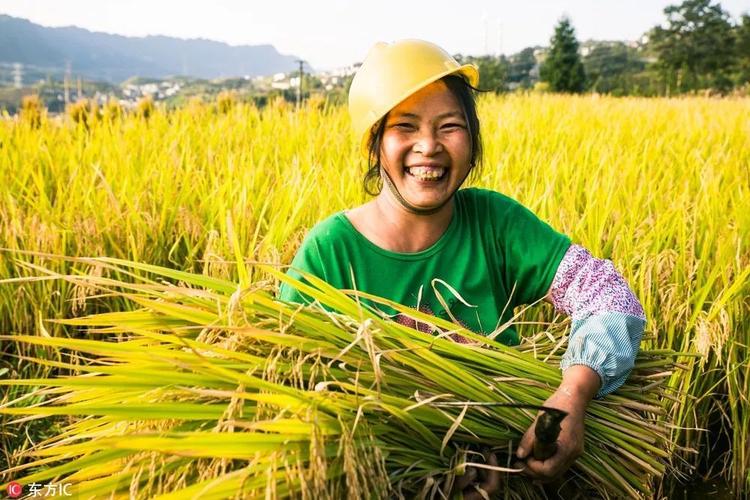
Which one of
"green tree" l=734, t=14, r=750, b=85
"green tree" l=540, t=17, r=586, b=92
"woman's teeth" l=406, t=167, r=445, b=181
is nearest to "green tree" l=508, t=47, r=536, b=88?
"green tree" l=734, t=14, r=750, b=85

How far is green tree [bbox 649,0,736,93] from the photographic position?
1677 inches

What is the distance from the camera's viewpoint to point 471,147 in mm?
1304

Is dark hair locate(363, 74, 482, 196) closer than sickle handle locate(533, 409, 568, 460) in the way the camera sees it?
No

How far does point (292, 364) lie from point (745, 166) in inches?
112

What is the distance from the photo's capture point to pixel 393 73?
1.24 metres

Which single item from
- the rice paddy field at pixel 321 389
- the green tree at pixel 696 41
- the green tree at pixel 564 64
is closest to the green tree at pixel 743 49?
the green tree at pixel 696 41

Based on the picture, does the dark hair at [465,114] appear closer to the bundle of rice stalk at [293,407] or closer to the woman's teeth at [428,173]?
the woman's teeth at [428,173]

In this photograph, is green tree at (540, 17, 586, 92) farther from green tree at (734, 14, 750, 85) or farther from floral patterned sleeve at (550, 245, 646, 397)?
floral patterned sleeve at (550, 245, 646, 397)

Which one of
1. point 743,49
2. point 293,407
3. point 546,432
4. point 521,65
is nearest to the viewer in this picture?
point 293,407

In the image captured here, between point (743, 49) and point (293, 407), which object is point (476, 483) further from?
point (743, 49)

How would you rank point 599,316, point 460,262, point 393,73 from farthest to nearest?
point 460,262
point 393,73
point 599,316

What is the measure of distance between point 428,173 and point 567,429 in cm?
55

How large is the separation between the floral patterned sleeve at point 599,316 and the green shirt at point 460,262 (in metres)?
0.04

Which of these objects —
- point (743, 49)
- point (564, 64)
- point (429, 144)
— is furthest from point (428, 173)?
point (743, 49)
